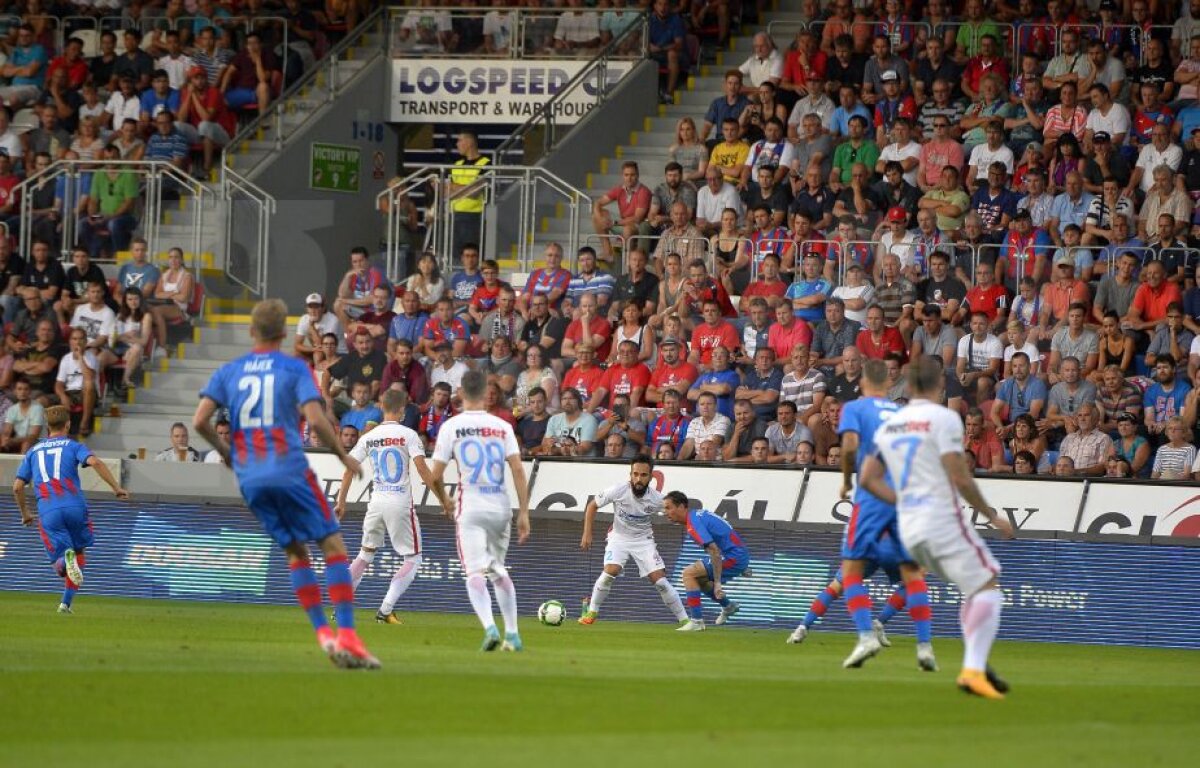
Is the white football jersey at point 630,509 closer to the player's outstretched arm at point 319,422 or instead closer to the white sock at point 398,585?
the white sock at point 398,585

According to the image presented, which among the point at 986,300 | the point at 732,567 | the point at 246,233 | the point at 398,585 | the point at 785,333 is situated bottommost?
the point at 398,585

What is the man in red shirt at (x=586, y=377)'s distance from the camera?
23.8 m

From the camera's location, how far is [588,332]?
24.6 m

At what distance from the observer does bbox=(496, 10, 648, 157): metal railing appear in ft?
94.6

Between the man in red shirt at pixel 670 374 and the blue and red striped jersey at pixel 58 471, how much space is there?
7262 millimetres

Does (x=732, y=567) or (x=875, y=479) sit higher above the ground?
(x=875, y=479)

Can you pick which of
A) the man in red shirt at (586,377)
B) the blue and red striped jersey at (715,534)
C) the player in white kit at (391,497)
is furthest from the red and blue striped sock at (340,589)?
the man in red shirt at (586,377)

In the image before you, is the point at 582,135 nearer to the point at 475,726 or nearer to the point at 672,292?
the point at 672,292

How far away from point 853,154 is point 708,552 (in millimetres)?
7894

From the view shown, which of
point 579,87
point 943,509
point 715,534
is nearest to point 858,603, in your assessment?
point 943,509

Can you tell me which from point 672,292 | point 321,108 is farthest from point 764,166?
point 321,108

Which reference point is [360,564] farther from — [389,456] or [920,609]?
[920,609]

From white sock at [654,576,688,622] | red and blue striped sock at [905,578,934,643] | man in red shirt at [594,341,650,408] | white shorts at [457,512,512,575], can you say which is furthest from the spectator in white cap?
red and blue striped sock at [905,578,934,643]

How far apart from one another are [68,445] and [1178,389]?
1168 cm
